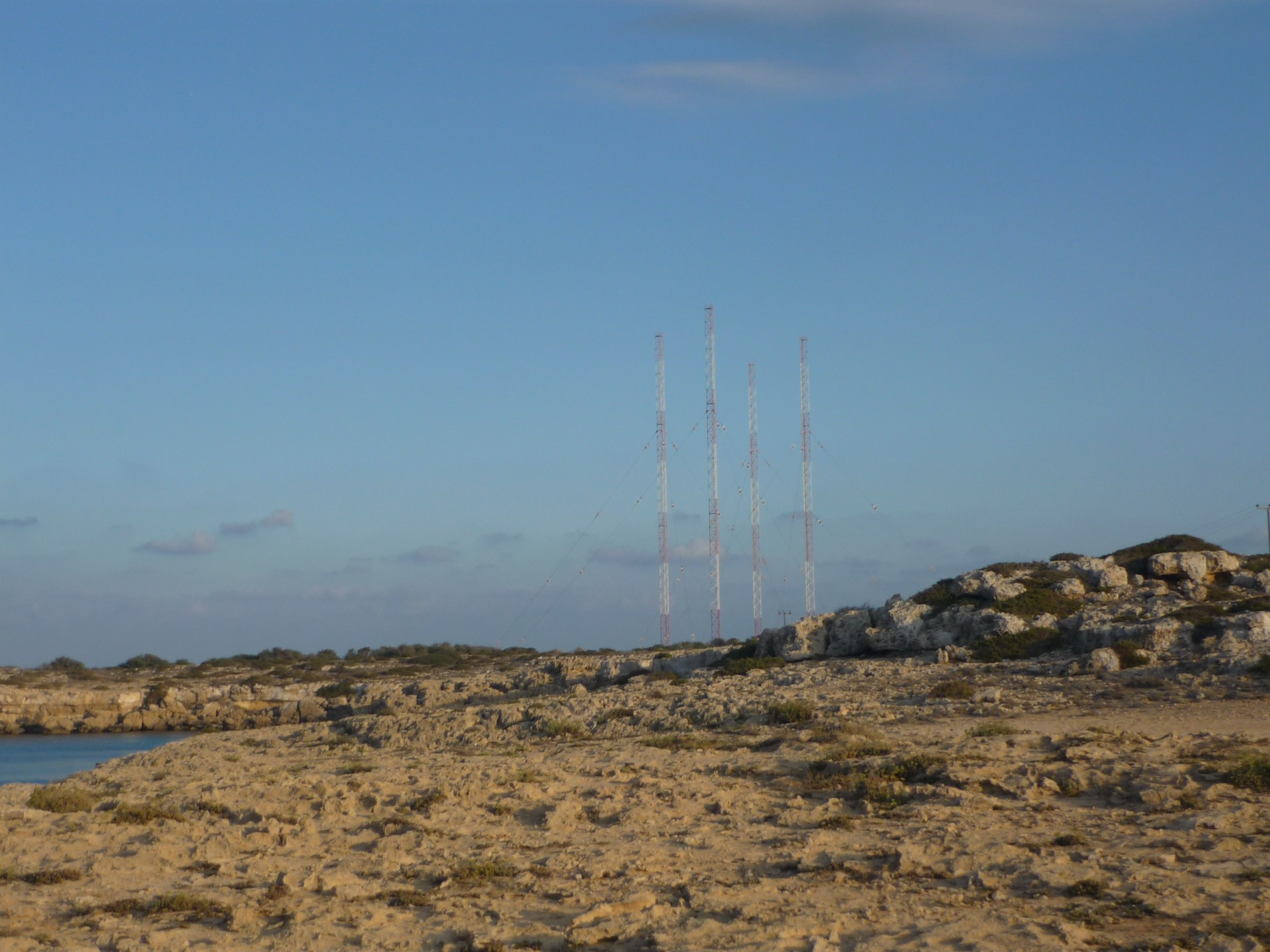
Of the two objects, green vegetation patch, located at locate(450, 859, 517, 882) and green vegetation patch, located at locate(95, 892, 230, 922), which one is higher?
green vegetation patch, located at locate(450, 859, 517, 882)

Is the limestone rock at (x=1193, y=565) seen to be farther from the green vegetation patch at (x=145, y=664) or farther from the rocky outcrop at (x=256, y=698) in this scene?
the green vegetation patch at (x=145, y=664)

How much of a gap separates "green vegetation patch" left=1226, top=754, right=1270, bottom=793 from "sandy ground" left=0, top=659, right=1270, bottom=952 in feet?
0.45

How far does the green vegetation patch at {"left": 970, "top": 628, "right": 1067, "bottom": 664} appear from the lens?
2852 cm

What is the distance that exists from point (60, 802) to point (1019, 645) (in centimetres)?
2218

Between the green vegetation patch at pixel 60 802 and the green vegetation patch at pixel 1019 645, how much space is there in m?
20.6

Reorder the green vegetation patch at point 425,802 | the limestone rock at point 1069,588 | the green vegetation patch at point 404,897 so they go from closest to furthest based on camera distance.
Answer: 1. the green vegetation patch at point 404,897
2. the green vegetation patch at point 425,802
3. the limestone rock at point 1069,588

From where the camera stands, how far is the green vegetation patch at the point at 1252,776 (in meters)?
12.7

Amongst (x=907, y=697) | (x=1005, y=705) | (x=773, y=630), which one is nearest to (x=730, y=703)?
(x=907, y=697)

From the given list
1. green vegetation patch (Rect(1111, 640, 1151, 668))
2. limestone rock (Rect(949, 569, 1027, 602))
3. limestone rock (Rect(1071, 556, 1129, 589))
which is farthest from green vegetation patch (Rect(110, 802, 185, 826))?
limestone rock (Rect(1071, 556, 1129, 589))

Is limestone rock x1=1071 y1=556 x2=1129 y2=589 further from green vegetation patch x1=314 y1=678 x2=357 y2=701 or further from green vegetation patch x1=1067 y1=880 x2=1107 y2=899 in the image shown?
green vegetation patch x1=314 y1=678 x2=357 y2=701

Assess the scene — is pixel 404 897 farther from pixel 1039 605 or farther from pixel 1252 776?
pixel 1039 605

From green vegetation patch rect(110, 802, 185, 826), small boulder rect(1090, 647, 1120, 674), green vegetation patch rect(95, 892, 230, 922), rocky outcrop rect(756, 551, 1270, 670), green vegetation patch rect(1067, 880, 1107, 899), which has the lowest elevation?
green vegetation patch rect(95, 892, 230, 922)

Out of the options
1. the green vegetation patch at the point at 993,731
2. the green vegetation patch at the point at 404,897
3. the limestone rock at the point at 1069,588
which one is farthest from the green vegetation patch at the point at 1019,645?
the green vegetation patch at the point at 404,897

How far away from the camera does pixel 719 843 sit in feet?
40.1
